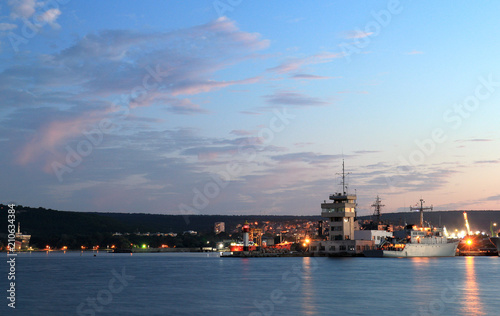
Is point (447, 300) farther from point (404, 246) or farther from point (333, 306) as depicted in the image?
point (404, 246)

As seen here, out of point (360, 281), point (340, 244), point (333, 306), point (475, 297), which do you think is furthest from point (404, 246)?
point (333, 306)

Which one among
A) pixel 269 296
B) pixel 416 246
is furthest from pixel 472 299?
pixel 416 246

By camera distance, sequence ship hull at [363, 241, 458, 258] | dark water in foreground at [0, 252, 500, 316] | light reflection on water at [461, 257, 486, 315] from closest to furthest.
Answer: light reflection on water at [461, 257, 486, 315] < dark water in foreground at [0, 252, 500, 316] < ship hull at [363, 241, 458, 258]

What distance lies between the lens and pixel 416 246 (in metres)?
163

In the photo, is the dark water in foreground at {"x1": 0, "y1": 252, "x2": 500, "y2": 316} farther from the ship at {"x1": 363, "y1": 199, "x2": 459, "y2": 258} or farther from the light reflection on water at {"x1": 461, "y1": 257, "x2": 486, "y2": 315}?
the ship at {"x1": 363, "y1": 199, "x2": 459, "y2": 258}

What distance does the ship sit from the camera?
162m

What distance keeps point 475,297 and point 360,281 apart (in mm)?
20889

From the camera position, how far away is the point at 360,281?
8156cm

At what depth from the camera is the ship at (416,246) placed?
162 meters

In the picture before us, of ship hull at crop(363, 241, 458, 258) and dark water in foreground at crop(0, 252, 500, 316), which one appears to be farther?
ship hull at crop(363, 241, 458, 258)

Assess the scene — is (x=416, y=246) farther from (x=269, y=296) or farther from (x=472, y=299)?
(x=269, y=296)

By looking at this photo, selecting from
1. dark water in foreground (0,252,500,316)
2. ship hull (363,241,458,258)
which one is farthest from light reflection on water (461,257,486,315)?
ship hull (363,241,458,258)

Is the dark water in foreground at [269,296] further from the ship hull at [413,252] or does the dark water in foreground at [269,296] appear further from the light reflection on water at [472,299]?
the ship hull at [413,252]

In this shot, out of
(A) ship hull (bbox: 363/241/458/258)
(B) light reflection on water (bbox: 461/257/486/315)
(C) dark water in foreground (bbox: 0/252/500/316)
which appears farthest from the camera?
(A) ship hull (bbox: 363/241/458/258)
